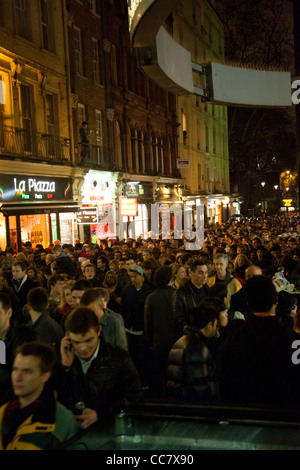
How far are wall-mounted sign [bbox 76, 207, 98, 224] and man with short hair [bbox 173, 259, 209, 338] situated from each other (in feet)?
44.9

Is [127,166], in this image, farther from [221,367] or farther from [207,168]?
[221,367]

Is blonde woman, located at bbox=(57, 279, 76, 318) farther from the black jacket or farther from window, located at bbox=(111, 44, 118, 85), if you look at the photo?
window, located at bbox=(111, 44, 118, 85)

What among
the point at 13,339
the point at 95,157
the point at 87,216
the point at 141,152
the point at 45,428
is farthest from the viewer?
the point at 141,152

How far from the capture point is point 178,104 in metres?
38.3

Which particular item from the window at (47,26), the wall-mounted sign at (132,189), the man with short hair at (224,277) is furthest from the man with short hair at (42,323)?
the wall-mounted sign at (132,189)

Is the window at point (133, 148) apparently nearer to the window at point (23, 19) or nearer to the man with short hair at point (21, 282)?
the window at point (23, 19)

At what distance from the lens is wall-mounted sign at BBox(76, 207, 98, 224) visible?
800 inches

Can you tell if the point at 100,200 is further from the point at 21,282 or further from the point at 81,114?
the point at 21,282

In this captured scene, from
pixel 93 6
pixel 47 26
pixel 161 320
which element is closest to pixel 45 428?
pixel 161 320

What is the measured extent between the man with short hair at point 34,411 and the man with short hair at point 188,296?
331 centimetres

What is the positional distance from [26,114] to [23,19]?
3.53 meters

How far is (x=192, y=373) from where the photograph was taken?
4004 millimetres

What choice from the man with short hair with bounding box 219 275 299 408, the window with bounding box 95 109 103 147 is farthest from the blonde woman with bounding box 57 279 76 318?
the window with bounding box 95 109 103 147
